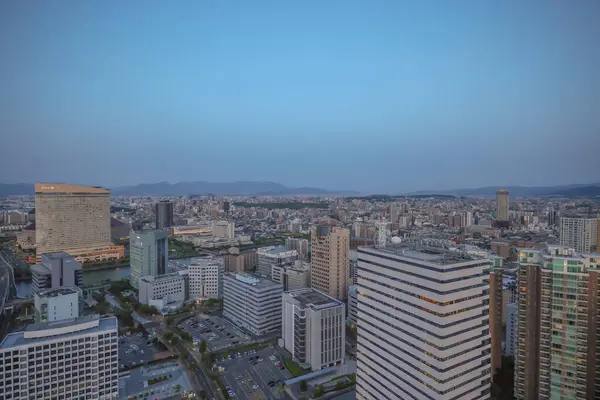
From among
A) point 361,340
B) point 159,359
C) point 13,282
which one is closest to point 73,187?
point 13,282

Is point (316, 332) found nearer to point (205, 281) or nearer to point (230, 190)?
point (205, 281)

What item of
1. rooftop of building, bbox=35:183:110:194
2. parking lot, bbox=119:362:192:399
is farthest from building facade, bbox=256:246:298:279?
rooftop of building, bbox=35:183:110:194

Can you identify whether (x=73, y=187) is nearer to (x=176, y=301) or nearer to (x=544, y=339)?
(x=176, y=301)

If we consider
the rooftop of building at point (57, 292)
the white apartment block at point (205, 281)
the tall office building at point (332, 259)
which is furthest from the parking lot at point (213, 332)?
the tall office building at point (332, 259)

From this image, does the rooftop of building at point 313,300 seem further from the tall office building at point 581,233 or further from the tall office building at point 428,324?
the tall office building at point 581,233

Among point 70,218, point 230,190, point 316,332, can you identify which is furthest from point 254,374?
point 230,190

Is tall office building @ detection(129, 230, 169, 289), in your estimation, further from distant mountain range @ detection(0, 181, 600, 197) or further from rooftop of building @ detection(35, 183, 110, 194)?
distant mountain range @ detection(0, 181, 600, 197)
